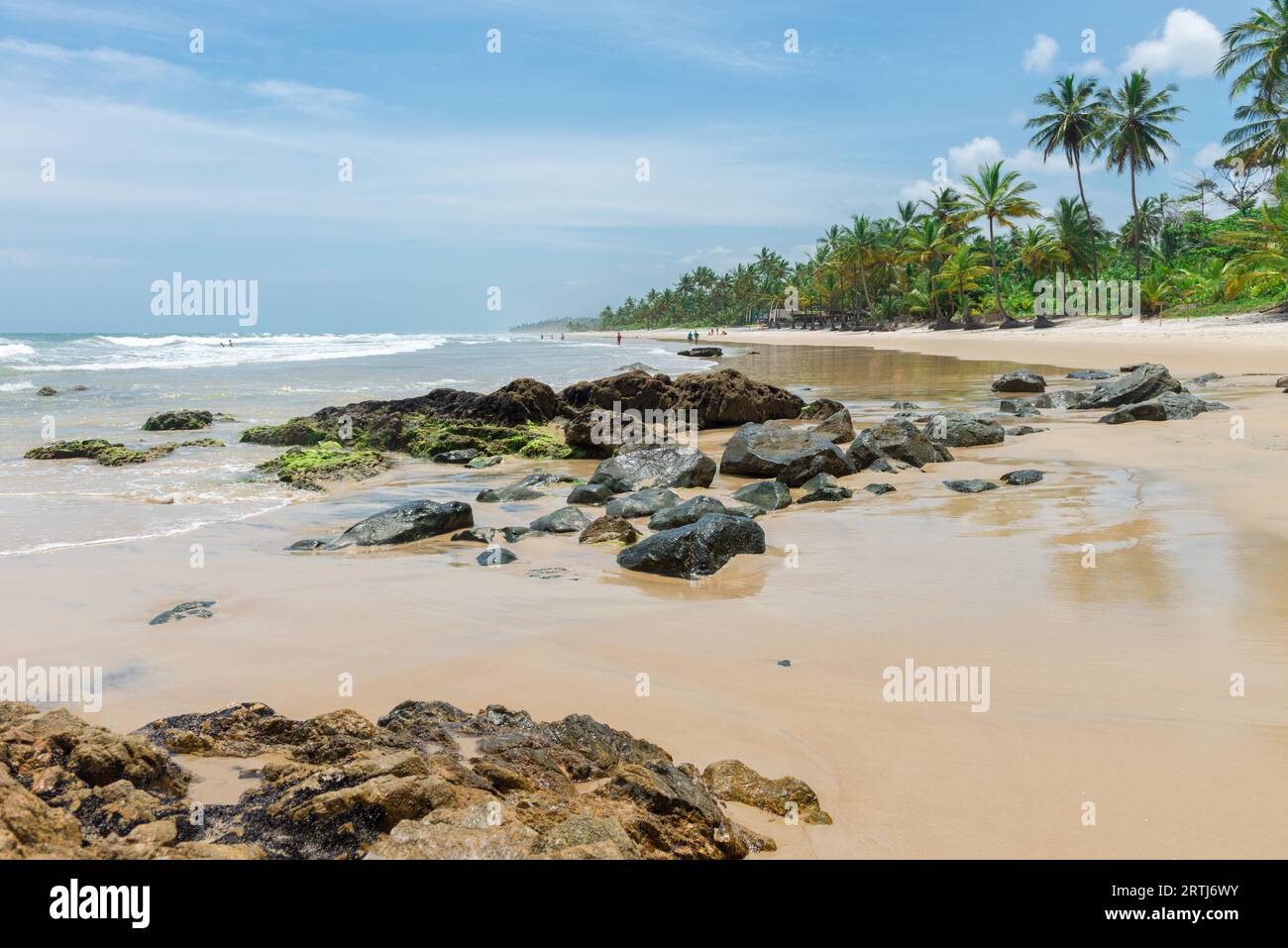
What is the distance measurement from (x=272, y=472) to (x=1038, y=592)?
33.2 feet

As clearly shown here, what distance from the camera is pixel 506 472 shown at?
1273cm

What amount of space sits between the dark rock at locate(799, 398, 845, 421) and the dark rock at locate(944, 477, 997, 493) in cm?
737

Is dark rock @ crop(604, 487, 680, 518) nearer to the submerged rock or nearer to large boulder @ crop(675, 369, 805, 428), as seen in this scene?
the submerged rock

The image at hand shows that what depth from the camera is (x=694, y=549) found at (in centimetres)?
637

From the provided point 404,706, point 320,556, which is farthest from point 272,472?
point 404,706

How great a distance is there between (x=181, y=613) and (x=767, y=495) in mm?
5811

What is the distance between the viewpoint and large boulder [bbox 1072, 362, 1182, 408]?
50.3 ft

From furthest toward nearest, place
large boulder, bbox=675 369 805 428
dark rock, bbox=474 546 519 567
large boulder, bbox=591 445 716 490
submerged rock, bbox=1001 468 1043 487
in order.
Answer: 1. large boulder, bbox=675 369 805 428
2. large boulder, bbox=591 445 716 490
3. submerged rock, bbox=1001 468 1043 487
4. dark rock, bbox=474 546 519 567

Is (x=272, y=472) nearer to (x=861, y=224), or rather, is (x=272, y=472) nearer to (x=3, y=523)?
(x=3, y=523)

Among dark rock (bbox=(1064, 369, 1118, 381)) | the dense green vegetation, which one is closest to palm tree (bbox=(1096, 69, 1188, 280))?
the dense green vegetation

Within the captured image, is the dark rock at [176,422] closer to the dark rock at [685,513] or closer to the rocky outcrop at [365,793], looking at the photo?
the dark rock at [685,513]

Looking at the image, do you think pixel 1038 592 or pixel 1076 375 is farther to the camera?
pixel 1076 375

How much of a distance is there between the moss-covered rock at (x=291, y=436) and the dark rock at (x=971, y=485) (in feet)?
35.9

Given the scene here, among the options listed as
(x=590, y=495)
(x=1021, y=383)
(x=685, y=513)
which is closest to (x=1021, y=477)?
(x=685, y=513)
